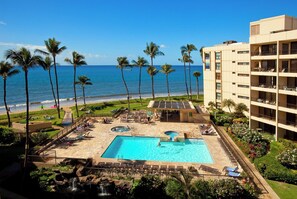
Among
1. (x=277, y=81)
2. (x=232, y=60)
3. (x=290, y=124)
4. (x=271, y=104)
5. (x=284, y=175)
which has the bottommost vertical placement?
(x=284, y=175)

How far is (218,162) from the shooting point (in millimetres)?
23188

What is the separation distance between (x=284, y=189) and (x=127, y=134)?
19625 mm

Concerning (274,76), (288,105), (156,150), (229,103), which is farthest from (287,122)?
(156,150)

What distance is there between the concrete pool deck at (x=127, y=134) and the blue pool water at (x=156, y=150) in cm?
80

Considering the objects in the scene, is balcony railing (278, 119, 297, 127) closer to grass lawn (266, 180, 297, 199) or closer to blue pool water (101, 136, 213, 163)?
blue pool water (101, 136, 213, 163)

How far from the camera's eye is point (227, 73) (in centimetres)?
4312

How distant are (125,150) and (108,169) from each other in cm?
687

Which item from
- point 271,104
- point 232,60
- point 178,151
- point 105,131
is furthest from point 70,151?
point 232,60

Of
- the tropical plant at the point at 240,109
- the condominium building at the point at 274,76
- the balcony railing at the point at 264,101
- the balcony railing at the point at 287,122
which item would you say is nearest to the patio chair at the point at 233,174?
the condominium building at the point at 274,76

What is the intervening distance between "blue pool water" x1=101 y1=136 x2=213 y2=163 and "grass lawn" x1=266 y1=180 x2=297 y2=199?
19.7 feet

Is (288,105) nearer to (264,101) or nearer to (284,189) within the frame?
(264,101)

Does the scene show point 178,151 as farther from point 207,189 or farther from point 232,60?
point 232,60

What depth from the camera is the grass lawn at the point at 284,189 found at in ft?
57.6

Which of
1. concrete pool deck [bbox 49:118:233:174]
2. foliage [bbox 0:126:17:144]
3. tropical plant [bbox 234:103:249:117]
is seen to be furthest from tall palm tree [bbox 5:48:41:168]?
tropical plant [bbox 234:103:249:117]
